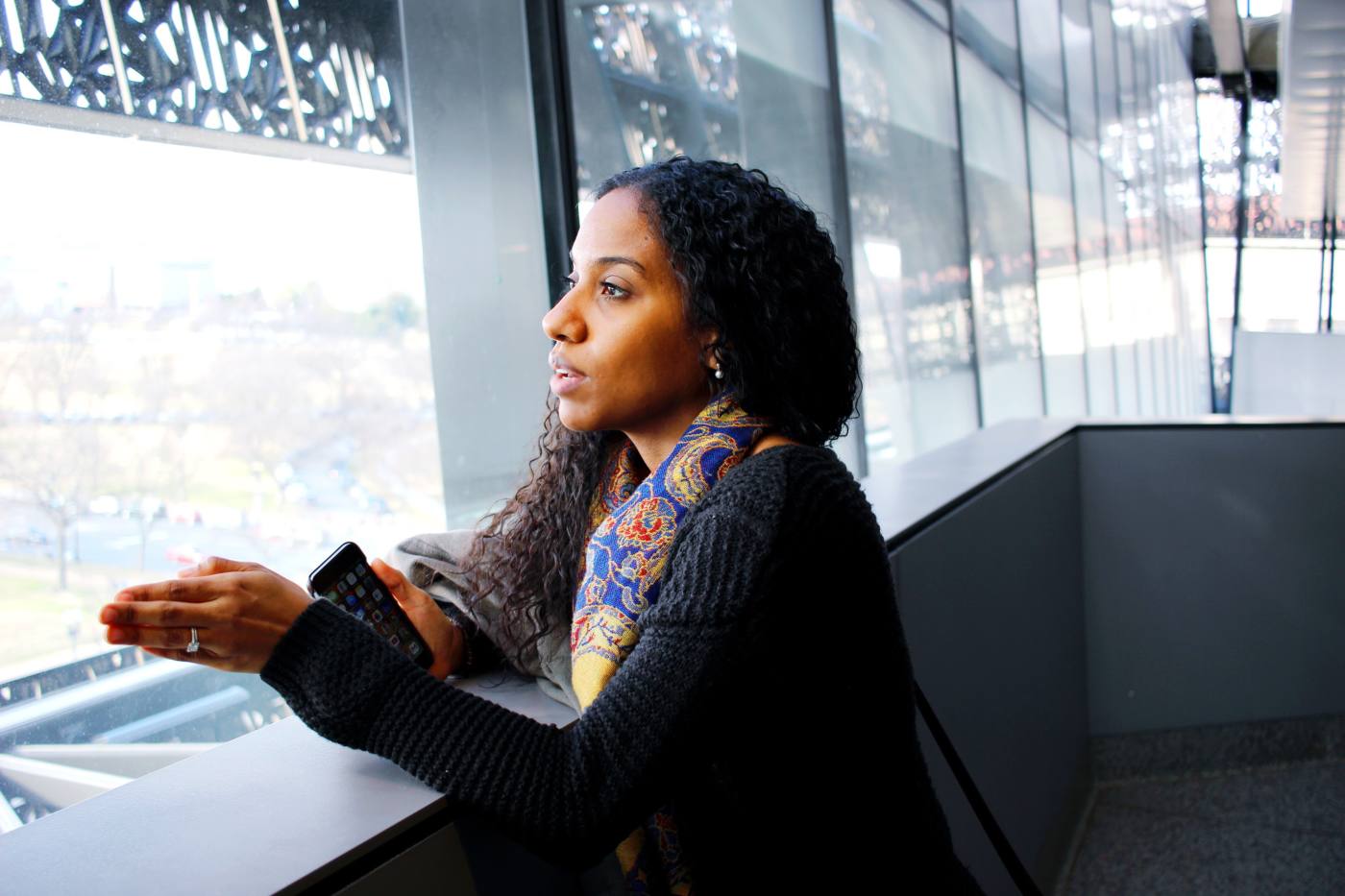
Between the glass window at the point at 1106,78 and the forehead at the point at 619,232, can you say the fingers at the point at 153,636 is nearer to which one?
the forehead at the point at 619,232

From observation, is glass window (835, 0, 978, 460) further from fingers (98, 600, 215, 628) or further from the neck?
fingers (98, 600, 215, 628)

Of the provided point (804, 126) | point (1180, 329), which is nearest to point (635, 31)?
point (804, 126)

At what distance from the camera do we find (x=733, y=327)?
1.16 meters

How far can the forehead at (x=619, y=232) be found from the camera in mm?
1182

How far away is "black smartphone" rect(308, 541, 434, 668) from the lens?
3.42 ft

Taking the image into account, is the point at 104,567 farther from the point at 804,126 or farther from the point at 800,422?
the point at 804,126

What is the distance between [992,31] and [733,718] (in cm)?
704

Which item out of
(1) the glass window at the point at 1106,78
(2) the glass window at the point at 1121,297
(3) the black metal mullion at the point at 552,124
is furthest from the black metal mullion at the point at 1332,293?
(3) the black metal mullion at the point at 552,124

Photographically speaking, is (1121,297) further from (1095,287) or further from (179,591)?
(179,591)

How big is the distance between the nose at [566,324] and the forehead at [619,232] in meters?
0.07

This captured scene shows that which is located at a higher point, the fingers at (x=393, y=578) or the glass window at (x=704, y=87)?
the glass window at (x=704, y=87)

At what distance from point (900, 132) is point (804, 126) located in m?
1.37

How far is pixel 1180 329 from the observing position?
49.1 feet

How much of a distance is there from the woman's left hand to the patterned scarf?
0.89 ft
